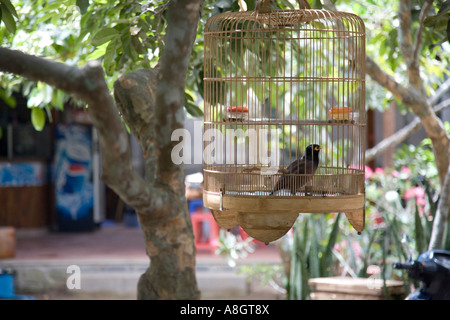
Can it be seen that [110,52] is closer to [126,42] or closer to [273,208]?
[126,42]

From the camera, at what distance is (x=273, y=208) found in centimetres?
283

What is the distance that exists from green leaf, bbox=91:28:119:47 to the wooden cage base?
39.7 inches

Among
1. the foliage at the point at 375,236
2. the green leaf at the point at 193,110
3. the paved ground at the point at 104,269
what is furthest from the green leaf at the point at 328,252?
the green leaf at the point at 193,110

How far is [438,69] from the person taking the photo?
18.9 feet

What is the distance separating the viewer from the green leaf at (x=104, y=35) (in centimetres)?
337

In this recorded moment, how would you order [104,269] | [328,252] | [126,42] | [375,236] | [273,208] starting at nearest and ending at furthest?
[273,208]
[126,42]
[328,252]
[375,236]
[104,269]

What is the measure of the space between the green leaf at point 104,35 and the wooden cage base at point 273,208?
3.31ft

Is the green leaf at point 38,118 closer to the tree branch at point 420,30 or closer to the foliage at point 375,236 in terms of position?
the foliage at point 375,236

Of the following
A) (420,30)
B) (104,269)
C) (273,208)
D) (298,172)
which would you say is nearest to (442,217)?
(420,30)

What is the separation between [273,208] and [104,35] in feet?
4.27

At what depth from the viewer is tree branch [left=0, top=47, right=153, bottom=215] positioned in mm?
2102

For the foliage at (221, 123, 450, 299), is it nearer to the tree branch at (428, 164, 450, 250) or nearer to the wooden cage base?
the tree branch at (428, 164, 450, 250)

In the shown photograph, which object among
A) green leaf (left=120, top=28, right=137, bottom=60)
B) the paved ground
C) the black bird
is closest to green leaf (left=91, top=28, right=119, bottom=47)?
green leaf (left=120, top=28, right=137, bottom=60)

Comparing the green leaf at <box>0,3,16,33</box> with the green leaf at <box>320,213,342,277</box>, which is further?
the green leaf at <box>320,213,342,277</box>
